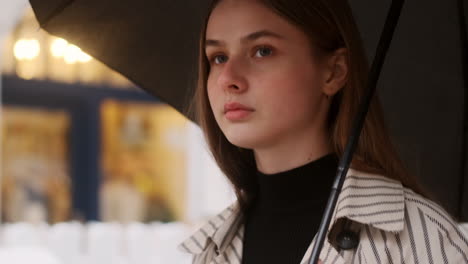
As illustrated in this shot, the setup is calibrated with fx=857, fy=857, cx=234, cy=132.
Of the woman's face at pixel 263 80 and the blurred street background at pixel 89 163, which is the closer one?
Result: the woman's face at pixel 263 80

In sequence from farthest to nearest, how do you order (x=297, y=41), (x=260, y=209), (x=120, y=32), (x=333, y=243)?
A: (x=120, y=32) < (x=260, y=209) < (x=297, y=41) < (x=333, y=243)

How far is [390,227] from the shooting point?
1.66 m

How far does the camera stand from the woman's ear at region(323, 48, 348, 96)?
1883 millimetres

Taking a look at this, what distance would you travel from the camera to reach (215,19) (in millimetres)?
1890

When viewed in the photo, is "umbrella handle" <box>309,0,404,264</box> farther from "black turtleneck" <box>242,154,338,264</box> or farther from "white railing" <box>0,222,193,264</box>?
"white railing" <box>0,222,193,264</box>

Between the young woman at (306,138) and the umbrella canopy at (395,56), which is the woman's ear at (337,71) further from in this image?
the umbrella canopy at (395,56)

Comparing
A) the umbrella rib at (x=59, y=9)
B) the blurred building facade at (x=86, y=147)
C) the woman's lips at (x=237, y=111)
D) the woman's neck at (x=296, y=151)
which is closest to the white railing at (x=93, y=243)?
the blurred building facade at (x=86, y=147)

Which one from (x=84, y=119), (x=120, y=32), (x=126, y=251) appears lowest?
(x=126, y=251)

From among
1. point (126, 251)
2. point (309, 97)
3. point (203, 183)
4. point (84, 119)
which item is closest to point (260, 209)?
point (309, 97)

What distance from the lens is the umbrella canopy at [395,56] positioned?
2.09 meters

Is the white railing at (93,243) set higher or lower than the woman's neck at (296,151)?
lower

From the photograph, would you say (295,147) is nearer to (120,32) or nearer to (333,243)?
(333,243)

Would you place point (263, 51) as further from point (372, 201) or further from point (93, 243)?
point (93, 243)

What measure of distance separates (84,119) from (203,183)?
1.70m
